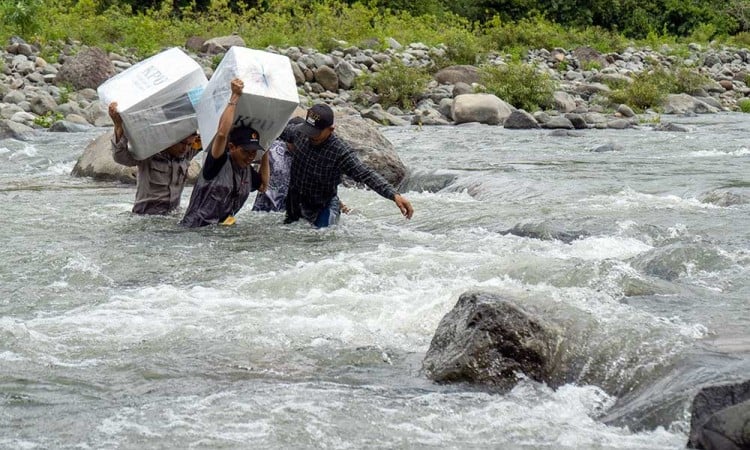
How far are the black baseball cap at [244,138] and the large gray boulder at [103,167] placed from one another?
11.9 ft

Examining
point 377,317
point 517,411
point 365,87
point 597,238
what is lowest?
point 365,87

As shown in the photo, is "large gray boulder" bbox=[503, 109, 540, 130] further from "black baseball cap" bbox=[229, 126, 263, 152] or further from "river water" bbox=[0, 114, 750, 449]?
"black baseball cap" bbox=[229, 126, 263, 152]

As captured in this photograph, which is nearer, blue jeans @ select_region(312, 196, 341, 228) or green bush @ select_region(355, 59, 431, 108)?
blue jeans @ select_region(312, 196, 341, 228)

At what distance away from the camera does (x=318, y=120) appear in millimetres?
7953

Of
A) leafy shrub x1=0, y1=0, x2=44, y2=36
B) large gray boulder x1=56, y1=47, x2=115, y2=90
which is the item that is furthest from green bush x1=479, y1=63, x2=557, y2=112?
leafy shrub x1=0, y1=0, x2=44, y2=36

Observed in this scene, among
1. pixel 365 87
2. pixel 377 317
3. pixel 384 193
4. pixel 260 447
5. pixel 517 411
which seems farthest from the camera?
pixel 365 87

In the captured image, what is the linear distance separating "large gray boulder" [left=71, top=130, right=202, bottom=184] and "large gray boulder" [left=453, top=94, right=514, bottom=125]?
7.44 meters

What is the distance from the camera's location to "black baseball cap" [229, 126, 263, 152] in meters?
7.81

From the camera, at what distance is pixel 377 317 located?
5949mm

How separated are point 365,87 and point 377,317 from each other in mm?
15732

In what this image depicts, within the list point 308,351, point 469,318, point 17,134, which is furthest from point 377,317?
point 17,134

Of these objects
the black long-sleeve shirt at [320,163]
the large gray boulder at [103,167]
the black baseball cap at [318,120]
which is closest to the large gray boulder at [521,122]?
the large gray boulder at [103,167]

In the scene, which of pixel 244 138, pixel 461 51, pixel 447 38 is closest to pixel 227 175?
pixel 244 138

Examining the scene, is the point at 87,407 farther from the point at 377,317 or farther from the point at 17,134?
the point at 17,134
